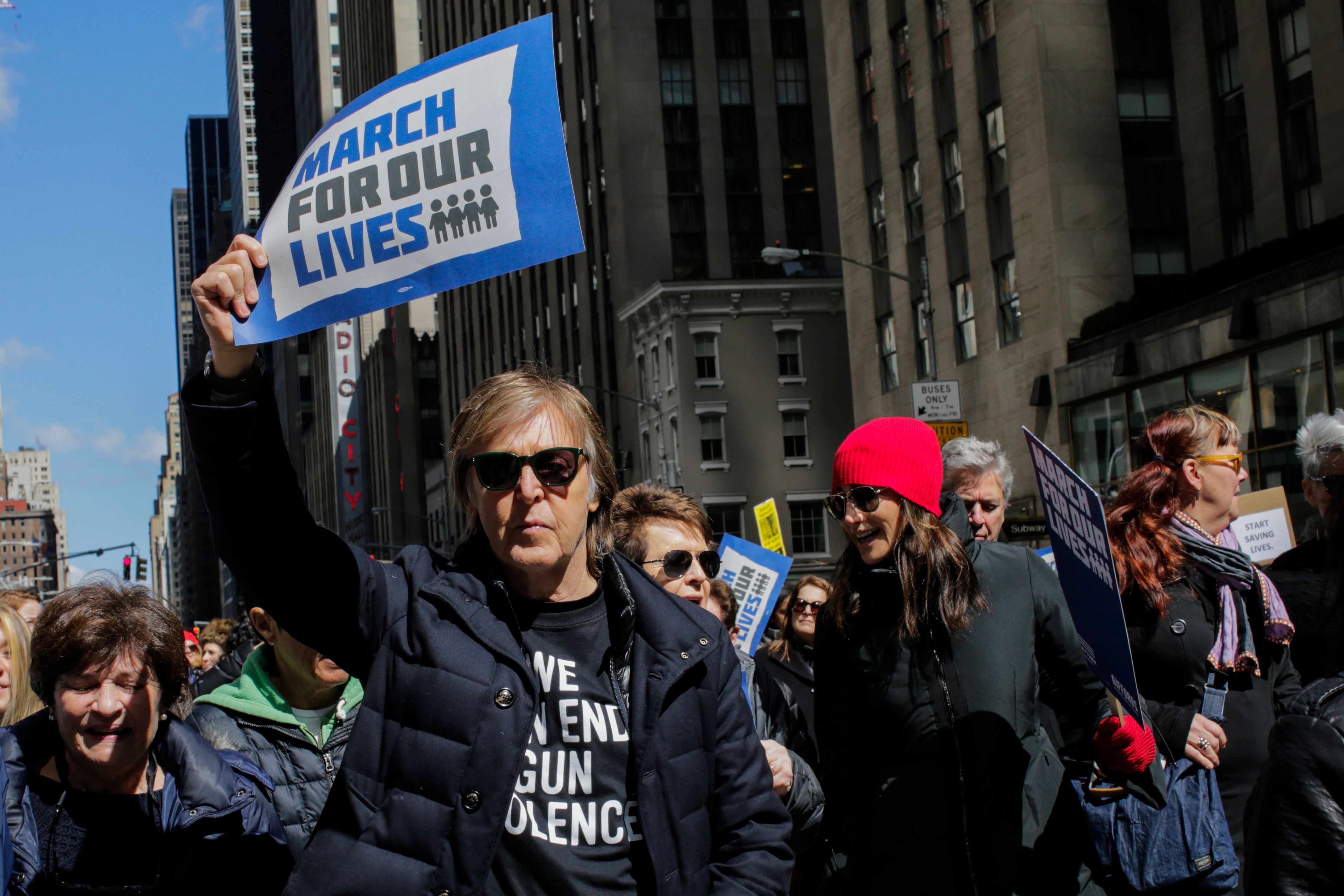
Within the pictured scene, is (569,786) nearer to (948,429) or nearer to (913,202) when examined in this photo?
(948,429)

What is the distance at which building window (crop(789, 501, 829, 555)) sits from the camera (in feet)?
166

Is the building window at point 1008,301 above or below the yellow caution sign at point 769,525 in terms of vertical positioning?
above

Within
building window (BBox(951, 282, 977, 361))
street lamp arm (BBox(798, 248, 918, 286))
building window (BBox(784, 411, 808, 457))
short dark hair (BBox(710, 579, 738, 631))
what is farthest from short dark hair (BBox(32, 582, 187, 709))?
building window (BBox(784, 411, 808, 457))

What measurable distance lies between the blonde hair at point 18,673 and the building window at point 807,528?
4651cm

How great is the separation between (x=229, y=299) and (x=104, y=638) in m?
1.46

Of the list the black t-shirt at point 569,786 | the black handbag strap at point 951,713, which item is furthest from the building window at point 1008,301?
the black t-shirt at point 569,786

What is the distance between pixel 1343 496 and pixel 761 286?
49414 millimetres

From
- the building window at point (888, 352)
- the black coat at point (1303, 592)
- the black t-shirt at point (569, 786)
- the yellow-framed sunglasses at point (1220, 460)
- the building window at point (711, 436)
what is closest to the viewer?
the black t-shirt at point (569, 786)

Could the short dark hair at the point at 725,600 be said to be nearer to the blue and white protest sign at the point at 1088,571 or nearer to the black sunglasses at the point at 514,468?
the blue and white protest sign at the point at 1088,571

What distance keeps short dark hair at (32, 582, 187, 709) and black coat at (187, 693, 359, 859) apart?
0.65 ft

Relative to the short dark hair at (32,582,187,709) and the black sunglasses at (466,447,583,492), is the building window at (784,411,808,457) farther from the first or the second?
the black sunglasses at (466,447,583,492)

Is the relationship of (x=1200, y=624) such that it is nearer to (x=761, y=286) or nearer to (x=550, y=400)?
(x=550, y=400)

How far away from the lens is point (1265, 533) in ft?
29.6

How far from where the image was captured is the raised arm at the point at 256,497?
2.63 m
